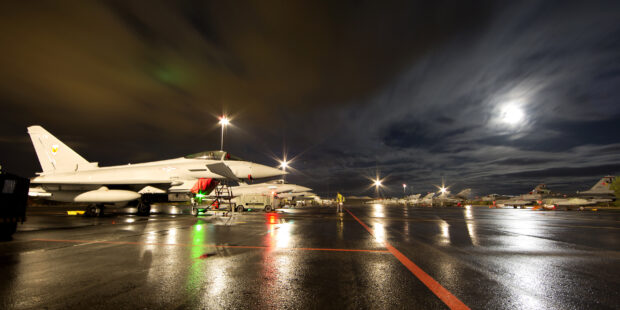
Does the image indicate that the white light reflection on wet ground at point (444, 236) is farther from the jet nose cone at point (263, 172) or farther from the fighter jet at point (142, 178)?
the fighter jet at point (142, 178)

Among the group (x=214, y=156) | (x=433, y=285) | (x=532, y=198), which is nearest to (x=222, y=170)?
(x=214, y=156)

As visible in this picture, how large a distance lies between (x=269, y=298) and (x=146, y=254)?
13.0ft

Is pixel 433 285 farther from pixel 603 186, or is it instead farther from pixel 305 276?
pixel 603 186

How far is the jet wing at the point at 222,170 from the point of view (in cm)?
1574

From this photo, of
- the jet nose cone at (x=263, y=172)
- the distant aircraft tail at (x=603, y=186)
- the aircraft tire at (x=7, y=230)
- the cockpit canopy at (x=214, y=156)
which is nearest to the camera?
the aircraft tire at (x=7, y=230)

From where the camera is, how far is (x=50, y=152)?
18.4m

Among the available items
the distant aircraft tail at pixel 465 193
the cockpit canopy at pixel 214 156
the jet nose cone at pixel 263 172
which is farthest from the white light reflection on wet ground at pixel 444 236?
the distant aircraft tail at pixel 465 193

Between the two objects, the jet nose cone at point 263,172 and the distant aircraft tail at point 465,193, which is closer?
the jet nose cone at point 263,172

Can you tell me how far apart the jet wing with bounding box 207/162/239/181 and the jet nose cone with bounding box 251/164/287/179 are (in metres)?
1.23

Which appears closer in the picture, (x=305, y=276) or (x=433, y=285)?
(x=433, y=285)

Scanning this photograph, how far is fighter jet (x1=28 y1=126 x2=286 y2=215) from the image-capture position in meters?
15.5

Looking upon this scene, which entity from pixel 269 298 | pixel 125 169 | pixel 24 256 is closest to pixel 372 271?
pixel 269 298

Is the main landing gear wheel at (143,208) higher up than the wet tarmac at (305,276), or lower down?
higher up

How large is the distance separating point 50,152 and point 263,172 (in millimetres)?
16175
